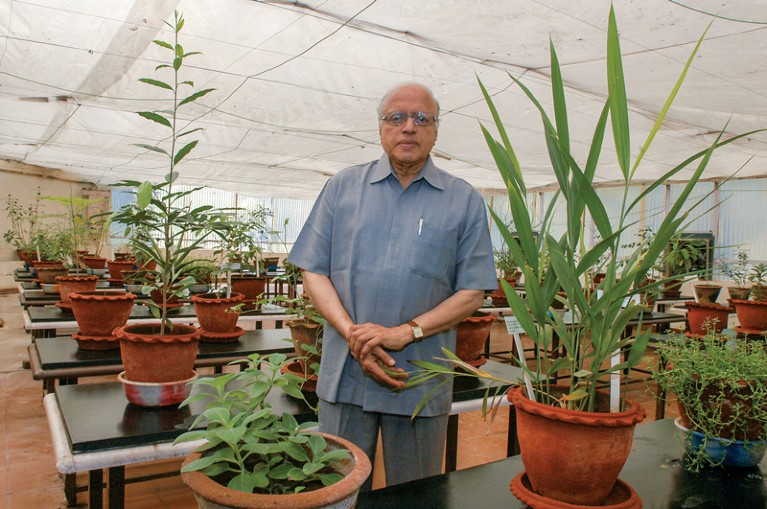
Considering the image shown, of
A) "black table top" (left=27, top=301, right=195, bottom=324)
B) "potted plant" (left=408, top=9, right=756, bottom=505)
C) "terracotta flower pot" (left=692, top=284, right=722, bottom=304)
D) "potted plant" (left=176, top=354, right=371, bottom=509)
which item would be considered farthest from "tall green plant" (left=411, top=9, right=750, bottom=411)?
"terracotta flower pot" (left=692, top=284, right=722, bottom=304)

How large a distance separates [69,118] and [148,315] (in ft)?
10.7

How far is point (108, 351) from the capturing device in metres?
2.41

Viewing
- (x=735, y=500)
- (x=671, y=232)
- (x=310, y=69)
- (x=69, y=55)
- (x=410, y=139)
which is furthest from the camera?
(x=310, y=69)

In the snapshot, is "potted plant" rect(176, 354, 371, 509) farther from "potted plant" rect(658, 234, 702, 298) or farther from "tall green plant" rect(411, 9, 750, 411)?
"potted plant" rect(658, 234, 702, 298)

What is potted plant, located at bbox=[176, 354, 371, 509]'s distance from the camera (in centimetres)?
76

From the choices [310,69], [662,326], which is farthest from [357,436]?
[662,326]

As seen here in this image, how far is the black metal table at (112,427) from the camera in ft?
4.48

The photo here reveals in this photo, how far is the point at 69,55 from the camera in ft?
12.2

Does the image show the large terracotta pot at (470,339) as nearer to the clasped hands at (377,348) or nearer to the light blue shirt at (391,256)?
the light blue shirt at (391,256)

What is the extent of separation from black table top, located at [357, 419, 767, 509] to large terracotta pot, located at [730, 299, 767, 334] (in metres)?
3.03

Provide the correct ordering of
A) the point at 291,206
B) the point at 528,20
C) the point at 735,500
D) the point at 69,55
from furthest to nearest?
the point at 291,206
the point at 69,55
the point at 528,20
the point at 735,500

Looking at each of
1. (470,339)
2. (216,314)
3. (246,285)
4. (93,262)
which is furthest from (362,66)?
(93,262)

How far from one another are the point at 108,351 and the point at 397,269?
1.51 m

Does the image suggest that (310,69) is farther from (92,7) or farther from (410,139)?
(410,139)
